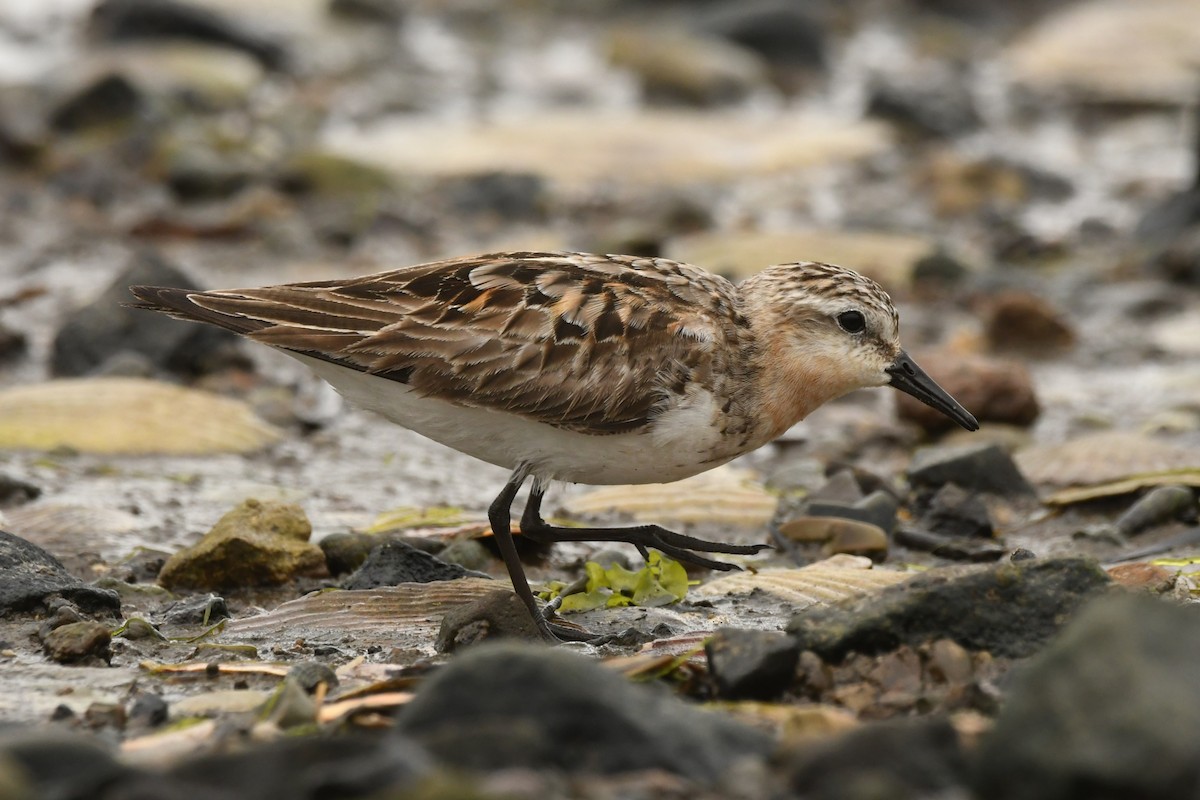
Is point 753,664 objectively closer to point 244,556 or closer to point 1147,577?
point 1147,577

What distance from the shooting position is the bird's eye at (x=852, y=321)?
6.62 m

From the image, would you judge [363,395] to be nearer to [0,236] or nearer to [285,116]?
[0,236]

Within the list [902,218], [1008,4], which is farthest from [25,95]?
[1008,4]

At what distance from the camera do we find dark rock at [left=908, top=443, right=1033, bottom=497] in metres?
8.03

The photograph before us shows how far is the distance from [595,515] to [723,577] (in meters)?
1.30

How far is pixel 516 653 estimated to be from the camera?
13.2ft

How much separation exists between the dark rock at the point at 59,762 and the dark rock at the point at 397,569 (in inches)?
98.5

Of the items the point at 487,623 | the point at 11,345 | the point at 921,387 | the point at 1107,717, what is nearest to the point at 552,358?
the point at 487,623

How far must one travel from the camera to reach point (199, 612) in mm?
5902

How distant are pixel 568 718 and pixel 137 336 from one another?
678 centimetres

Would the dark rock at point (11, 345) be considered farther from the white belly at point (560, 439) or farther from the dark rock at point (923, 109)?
Result: the dark rock at point (923, 109)

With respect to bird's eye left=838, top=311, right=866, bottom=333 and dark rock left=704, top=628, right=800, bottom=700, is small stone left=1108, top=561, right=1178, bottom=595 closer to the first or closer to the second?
bird's eye left=838, top=311, right=866, bottom=333

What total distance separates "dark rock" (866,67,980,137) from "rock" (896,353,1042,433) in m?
8.42

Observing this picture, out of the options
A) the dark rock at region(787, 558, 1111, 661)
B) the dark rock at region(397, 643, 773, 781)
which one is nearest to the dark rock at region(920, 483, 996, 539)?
the dark rock at region(787, 558, 1111, 661)
